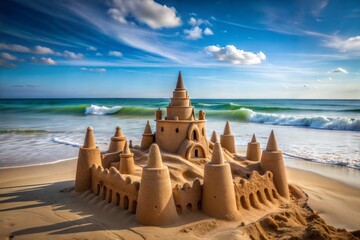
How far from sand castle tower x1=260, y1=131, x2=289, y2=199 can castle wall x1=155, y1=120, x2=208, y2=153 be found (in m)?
2.71

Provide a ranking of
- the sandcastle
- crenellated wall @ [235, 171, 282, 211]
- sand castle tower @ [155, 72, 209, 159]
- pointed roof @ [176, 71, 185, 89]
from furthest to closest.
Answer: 1. pointed roof @ [176, 71, 185, 89]
2. sand castle tower @ [155, 72, 209, 159]
3. crenellated wall @ [235, 171, 282, 211]
4. the sandcastle

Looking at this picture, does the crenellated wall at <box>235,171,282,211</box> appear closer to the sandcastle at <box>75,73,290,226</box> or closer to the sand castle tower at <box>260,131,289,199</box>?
the sandcastle at <box>75,73,290,226</box>

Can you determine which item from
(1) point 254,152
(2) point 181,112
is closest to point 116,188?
(2) point 181,112

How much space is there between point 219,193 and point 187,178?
2.03m

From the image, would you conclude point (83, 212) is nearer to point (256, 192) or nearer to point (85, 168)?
point (85, 168)

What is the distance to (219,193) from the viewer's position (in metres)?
9.02

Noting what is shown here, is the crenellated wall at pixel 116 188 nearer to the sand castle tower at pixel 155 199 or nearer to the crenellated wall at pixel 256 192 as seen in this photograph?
the sand castle tower at pixel 155 199

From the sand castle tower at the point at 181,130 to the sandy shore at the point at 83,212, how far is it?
11.3 feet

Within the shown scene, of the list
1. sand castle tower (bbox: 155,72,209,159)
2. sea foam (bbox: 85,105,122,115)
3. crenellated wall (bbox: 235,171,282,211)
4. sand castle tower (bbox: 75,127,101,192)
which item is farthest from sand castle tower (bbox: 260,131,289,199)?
sea foam (bbox: 85,105,122,115)

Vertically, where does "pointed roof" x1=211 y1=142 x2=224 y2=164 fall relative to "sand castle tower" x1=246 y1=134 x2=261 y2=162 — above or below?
above

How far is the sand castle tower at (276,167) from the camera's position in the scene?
11.6 metres

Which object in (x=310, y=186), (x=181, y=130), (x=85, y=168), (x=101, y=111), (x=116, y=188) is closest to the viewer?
(x=116, y=188)

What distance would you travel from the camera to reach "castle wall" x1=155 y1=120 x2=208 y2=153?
1217 cm

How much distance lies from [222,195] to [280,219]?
2086mm
